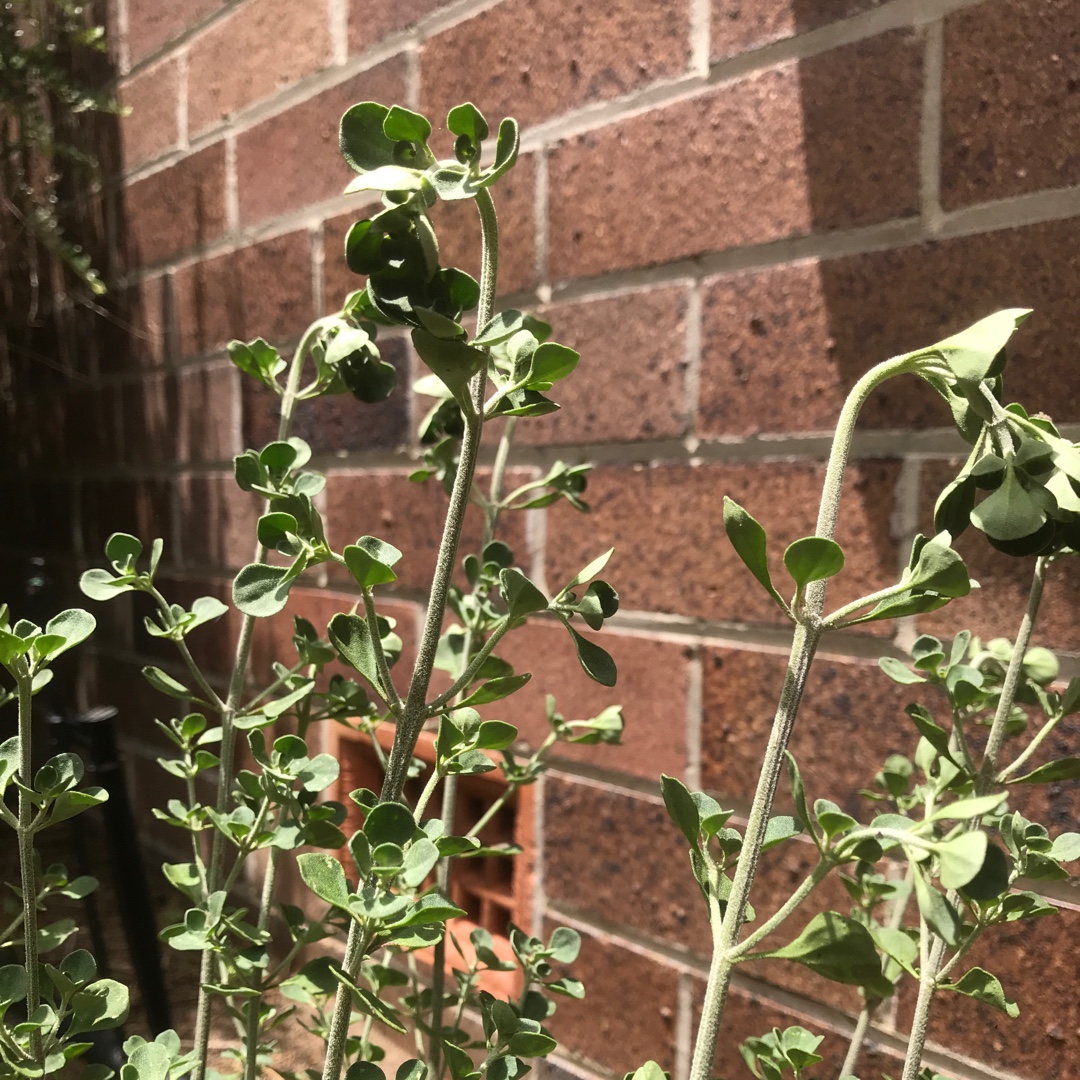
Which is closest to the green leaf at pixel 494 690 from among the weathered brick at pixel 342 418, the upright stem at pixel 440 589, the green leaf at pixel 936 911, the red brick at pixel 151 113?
the upright stem at pixel 440 589

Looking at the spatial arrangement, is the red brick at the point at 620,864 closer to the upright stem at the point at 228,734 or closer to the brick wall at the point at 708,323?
the brick wall at the point at 708,323

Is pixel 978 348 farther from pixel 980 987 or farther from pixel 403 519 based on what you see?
pixel 403 519

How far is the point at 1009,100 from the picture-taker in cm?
48

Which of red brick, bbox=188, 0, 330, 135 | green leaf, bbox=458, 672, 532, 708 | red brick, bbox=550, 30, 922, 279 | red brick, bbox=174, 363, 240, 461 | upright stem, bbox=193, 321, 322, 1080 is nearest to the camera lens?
green leaf, bbox=458, 672, 532, 708

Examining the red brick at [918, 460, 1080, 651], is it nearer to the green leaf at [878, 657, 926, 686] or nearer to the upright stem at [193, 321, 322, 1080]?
the green leaf at [878, 657, 926, 686]

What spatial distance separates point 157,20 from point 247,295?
401mm

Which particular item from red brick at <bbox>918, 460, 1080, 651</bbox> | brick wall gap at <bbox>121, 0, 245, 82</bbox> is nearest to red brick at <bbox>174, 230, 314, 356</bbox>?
brick wall gap at <bbox>121, 0, 245, 82</bbox>

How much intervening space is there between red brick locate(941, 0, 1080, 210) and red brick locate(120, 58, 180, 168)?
0.91 metres

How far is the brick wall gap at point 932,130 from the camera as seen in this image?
0.51 meters

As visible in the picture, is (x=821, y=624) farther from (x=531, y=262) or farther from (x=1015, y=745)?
(x=531, y=262)

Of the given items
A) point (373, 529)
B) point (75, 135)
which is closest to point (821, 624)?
point (373, 529)

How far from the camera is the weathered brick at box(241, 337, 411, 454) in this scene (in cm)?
82

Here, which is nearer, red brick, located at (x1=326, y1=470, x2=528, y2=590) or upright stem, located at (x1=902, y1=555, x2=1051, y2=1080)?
upright stem, located at (x1=902, y1=555, x2=1051, y2=1080)

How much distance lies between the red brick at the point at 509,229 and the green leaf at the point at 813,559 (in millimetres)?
533
